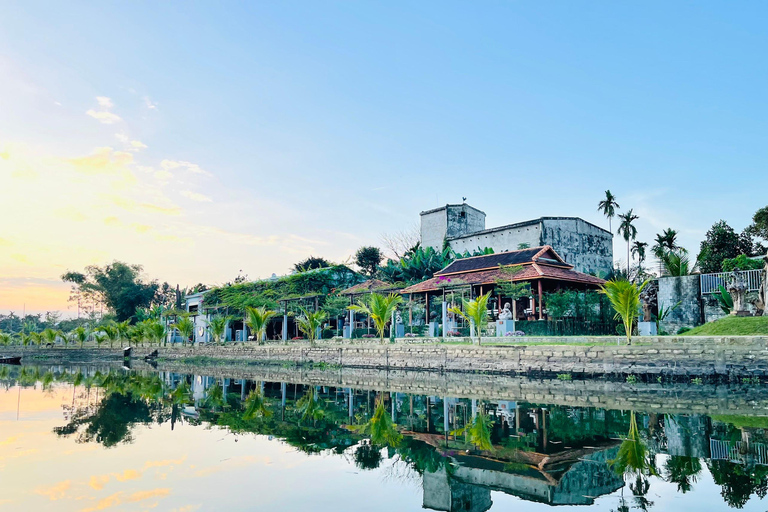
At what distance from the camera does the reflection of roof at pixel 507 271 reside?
77.8 feet

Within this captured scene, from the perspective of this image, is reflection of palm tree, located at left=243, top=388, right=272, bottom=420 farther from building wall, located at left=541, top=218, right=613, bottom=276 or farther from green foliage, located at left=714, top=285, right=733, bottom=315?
building wall, located at left=541, top=218, right=613, bottom=276

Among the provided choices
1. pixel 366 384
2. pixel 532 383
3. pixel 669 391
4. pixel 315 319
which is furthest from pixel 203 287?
pixel 669 391

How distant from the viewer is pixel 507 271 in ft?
80.4

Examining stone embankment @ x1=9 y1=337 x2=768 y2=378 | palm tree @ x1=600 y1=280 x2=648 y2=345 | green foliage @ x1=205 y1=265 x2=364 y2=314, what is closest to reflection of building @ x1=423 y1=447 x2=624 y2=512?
stone embankment @ x1=9 y1=337 x2=768 y2=378

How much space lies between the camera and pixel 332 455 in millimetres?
7816

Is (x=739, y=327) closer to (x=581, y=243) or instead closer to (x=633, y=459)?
(x=633, y=459)

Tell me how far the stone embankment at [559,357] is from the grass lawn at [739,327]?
1.71 m

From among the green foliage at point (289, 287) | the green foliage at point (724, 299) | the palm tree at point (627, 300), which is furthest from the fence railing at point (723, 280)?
the green foliage at point (289, 287)

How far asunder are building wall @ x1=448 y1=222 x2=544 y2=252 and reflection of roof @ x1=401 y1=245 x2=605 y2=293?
26.4 ft

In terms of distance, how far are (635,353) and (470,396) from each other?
504 centimetres

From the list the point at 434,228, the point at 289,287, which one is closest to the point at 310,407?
the point at 289,287

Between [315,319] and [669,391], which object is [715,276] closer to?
[669,391]

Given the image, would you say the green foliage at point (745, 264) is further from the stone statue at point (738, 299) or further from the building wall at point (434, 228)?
the building wall at point (434, 228)

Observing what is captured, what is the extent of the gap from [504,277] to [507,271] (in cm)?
72
